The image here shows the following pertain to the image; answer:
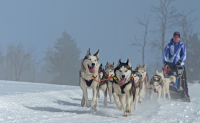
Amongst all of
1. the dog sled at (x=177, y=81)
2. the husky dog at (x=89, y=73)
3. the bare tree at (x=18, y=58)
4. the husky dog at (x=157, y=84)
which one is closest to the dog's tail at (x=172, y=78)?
the dog sled at (x=177, y=81)

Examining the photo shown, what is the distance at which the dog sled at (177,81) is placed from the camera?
30.4 ft

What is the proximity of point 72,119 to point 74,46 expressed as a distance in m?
45.0

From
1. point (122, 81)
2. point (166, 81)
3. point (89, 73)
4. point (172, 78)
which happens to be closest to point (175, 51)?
point (172, 78)

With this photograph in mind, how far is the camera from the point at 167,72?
31.5 ft

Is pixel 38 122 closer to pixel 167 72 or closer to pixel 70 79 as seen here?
pixel 167 72

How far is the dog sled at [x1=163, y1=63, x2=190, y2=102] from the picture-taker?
9.27m

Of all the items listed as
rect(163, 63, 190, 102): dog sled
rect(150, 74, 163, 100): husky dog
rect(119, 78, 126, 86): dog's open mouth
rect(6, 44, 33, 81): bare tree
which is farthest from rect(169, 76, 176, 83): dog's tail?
rect(6, 44, 33, 81): bare tree

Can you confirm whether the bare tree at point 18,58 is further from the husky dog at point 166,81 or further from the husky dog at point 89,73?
the husky dog at point 89,73

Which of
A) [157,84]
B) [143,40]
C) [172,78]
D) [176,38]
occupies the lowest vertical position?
[157,84]

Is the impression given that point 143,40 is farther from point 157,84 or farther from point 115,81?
point 115,81

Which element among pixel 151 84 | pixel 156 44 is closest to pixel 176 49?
pixel 151 84

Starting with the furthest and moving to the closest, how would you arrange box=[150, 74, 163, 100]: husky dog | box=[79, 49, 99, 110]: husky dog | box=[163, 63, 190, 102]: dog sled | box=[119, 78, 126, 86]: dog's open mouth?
box=[163, 63, 190, 102]: dog sled
box=[150, 74, 163, 100]: husky dog
box=[79, 49, 99, 110]: husky dog
box=[119, 78, 126, 86]: dog's open mouth

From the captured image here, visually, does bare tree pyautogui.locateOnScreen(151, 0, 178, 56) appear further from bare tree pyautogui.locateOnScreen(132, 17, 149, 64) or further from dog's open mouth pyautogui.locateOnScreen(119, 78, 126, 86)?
dog's open mouth pyautogui.locateOnScreen(119, 78, 126, 86)

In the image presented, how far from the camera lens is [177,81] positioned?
942cm
